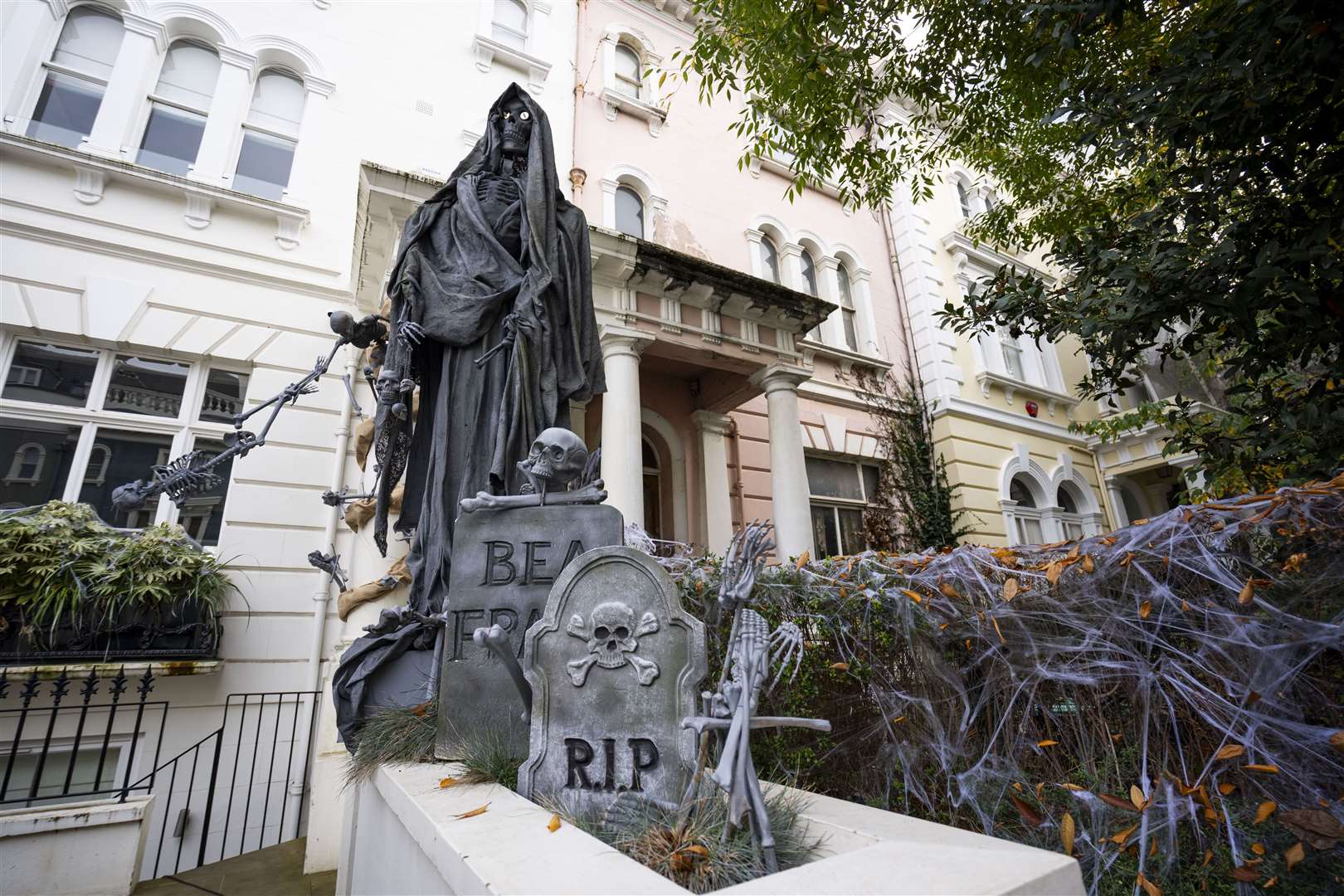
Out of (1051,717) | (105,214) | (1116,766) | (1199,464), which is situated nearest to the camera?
(1116,766)

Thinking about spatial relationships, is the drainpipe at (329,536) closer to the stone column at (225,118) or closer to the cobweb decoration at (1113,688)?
the stone column at (225,118)

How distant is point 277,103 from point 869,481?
10815 millimetres

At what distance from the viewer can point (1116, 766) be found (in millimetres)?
2621

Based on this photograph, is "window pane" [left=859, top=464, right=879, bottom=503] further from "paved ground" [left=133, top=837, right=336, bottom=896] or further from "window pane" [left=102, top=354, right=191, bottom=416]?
"window pane" [left=102, top=354, right=191, bottom=416]

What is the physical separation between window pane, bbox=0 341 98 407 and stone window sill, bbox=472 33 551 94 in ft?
22.5

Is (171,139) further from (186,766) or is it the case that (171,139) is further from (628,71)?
(628,71)

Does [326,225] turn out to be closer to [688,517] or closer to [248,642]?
[248,642]

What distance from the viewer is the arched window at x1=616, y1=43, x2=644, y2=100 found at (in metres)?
A: 11.0

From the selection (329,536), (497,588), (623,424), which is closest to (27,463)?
(329,536)

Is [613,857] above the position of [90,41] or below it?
below

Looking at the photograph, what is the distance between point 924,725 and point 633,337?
197 inches

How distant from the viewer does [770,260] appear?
11.9 metres

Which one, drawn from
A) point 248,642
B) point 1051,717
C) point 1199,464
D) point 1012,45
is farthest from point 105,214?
point 1199,464

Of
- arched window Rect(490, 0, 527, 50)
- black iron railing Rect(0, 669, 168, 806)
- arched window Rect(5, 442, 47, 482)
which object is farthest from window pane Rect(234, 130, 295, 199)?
black iron railing Rect(0, 669, 168, 806)
